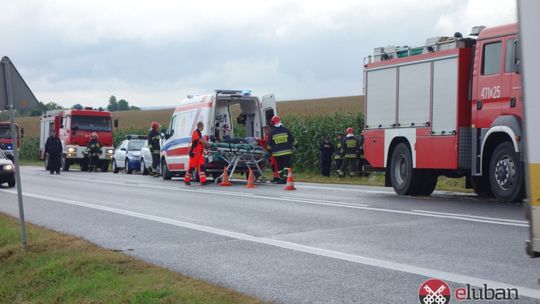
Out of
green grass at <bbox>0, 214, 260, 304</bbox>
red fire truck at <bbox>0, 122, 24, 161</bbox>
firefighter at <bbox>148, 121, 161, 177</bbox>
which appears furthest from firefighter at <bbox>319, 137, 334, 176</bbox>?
red fire truck at <bbox>0, 122, 24, 161</bbox>

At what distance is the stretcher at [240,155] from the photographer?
22.8m

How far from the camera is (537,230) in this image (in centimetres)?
539

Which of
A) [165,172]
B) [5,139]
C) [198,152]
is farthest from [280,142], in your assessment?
[5,139]

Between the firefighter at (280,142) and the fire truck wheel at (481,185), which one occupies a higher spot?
the firefighter at (280,142)

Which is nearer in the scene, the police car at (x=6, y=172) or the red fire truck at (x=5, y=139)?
the police car at (x=6, y=172)

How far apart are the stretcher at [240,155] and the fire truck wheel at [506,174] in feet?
30.2

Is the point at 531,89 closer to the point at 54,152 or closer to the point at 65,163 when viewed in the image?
the point at 54,152

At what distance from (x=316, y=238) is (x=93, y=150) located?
28595 millimetres

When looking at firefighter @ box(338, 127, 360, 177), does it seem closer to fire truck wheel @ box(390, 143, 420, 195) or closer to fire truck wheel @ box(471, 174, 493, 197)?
fire truck wheel @ box(390, 143, 420, 195)

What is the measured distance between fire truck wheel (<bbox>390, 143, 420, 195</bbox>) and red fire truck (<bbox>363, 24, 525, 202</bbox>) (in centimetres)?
2

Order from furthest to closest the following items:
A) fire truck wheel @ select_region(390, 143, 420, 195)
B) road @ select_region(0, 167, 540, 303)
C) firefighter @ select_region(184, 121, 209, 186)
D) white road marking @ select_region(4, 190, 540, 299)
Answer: firefighter @ select_region(184, 121, 209, 186) < fire truck wheel @ select_region(390, 143, 420, 195) < road @ select_region(0, 167, 540, 303) < white road marking @ select_region(4, 190, 540, 299)

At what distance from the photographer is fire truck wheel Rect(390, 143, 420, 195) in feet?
56.5

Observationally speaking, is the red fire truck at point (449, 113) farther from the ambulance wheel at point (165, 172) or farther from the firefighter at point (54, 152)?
the firefighter at point (54, 152)

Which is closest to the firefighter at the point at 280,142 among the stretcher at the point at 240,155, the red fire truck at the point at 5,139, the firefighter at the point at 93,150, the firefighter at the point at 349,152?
the stretcher at the point at 240,155
